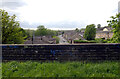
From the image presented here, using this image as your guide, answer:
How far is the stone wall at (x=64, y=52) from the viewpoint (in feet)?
18.8

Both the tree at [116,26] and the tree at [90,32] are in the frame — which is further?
the tree at [90,32]

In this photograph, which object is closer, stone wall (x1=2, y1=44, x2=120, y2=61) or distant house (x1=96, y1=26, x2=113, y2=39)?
stone wall (x1=2, y1=44, x2=120, y2=61)

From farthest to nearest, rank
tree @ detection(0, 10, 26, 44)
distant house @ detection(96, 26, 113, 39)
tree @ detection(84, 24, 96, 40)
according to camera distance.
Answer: distant house @ detection(96, 26, 113, 39) → tree @ detection(84, 24, 96, 40) → tree @ detection(0, 10, 26, 44)

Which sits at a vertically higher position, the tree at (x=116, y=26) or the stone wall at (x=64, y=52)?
the tree at (x=116, y=26)

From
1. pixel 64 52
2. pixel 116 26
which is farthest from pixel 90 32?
pixel 64 52

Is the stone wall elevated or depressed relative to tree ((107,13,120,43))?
depressed

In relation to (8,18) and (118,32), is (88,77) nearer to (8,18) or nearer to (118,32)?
(118,32)

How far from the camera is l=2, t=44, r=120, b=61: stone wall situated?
5.73 meters

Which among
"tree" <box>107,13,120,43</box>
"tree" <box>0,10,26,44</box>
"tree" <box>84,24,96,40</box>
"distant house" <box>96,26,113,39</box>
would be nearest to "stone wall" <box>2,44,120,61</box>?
"tree" <box>107,13,120,43</box>

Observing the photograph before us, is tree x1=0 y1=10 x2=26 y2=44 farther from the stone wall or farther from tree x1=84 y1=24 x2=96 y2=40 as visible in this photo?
tree x1=84 y1=24 x2=96 y2=40

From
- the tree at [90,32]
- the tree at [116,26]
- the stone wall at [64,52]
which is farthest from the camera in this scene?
the tree at [90,32]

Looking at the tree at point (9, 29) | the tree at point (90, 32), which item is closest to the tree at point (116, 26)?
the tree at point (9, 29)

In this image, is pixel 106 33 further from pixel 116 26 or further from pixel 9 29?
pixel 9 29

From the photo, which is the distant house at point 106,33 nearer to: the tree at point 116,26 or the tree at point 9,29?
the tree at point 116,26
